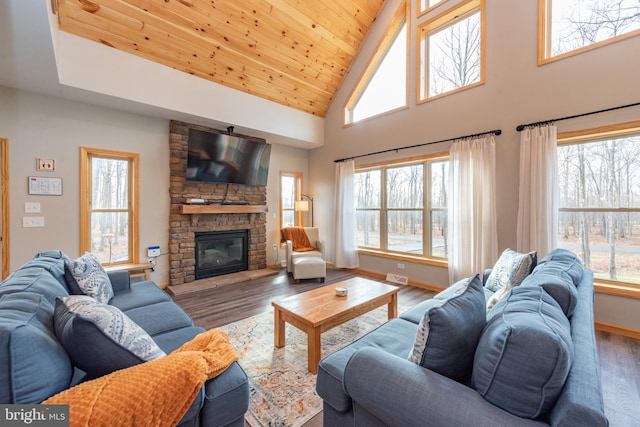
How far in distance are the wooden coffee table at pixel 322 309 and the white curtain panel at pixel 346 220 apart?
227 cm

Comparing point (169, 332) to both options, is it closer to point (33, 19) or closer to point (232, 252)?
point (33, 19)

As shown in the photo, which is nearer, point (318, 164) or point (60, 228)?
point (60, 228)

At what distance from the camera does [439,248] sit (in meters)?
4.20

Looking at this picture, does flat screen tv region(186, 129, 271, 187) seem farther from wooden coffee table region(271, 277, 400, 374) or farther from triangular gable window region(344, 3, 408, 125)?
wooden coffee table region(271, 277, 400, 374)

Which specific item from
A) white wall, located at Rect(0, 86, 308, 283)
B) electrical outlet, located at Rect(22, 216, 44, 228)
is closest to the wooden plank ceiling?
white wall, located at Rect(0, 86, 308, 283)

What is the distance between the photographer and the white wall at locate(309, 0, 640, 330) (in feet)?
8.88

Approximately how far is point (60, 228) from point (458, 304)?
4588 mm

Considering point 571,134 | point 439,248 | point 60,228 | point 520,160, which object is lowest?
point 439,248

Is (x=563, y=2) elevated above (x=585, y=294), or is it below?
above

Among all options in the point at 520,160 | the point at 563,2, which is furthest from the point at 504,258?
the point at 563,2

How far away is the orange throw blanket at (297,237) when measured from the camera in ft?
17.2

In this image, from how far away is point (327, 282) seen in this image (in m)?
4.51

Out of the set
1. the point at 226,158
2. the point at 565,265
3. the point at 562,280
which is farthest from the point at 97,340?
the point at 226,158

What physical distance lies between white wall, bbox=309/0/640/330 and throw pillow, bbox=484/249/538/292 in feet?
4.03
